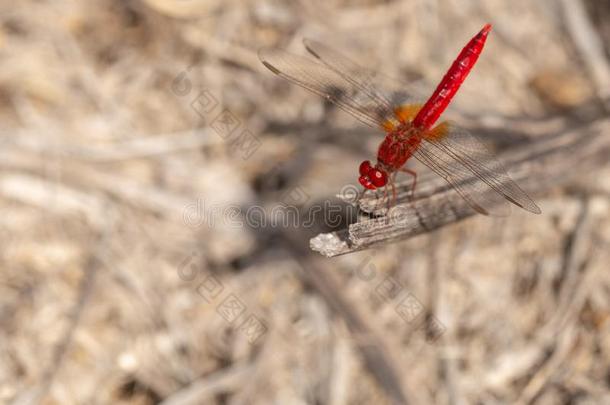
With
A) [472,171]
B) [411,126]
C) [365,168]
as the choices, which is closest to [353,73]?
[411,126]

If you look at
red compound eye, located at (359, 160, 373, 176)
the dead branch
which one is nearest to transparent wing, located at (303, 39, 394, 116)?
red compound eye, located at (359, 160, 373, 176)

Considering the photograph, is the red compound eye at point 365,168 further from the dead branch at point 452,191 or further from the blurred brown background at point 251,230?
the blurred brown background at point 251,230

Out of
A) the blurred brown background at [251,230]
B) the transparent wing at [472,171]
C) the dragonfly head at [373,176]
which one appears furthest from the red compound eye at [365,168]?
the blurred brown background at [251,230]

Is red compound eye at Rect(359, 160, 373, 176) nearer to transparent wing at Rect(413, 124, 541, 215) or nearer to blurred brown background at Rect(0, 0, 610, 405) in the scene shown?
transparent wing at Rect(413, 124, 541, 215)

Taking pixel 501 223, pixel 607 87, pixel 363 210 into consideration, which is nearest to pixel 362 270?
pixel 501 223

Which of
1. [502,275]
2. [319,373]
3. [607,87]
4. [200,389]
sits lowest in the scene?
[200,389]

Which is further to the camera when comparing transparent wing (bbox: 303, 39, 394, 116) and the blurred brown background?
transparent wing (bbox: 303, 39, 394, 116)

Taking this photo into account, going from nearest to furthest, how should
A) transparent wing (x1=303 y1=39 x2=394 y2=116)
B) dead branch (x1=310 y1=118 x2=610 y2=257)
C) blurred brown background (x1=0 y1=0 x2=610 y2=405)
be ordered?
dead branch (x1=310 y1=118 x2=610 y2=257) < blurred brown background (x1=0 y1=0 x2=610 y2=405) < transparent wing (x1=303 y1=39 x2=394 y2=116)

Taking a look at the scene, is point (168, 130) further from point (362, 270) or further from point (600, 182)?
point (600, 182)
